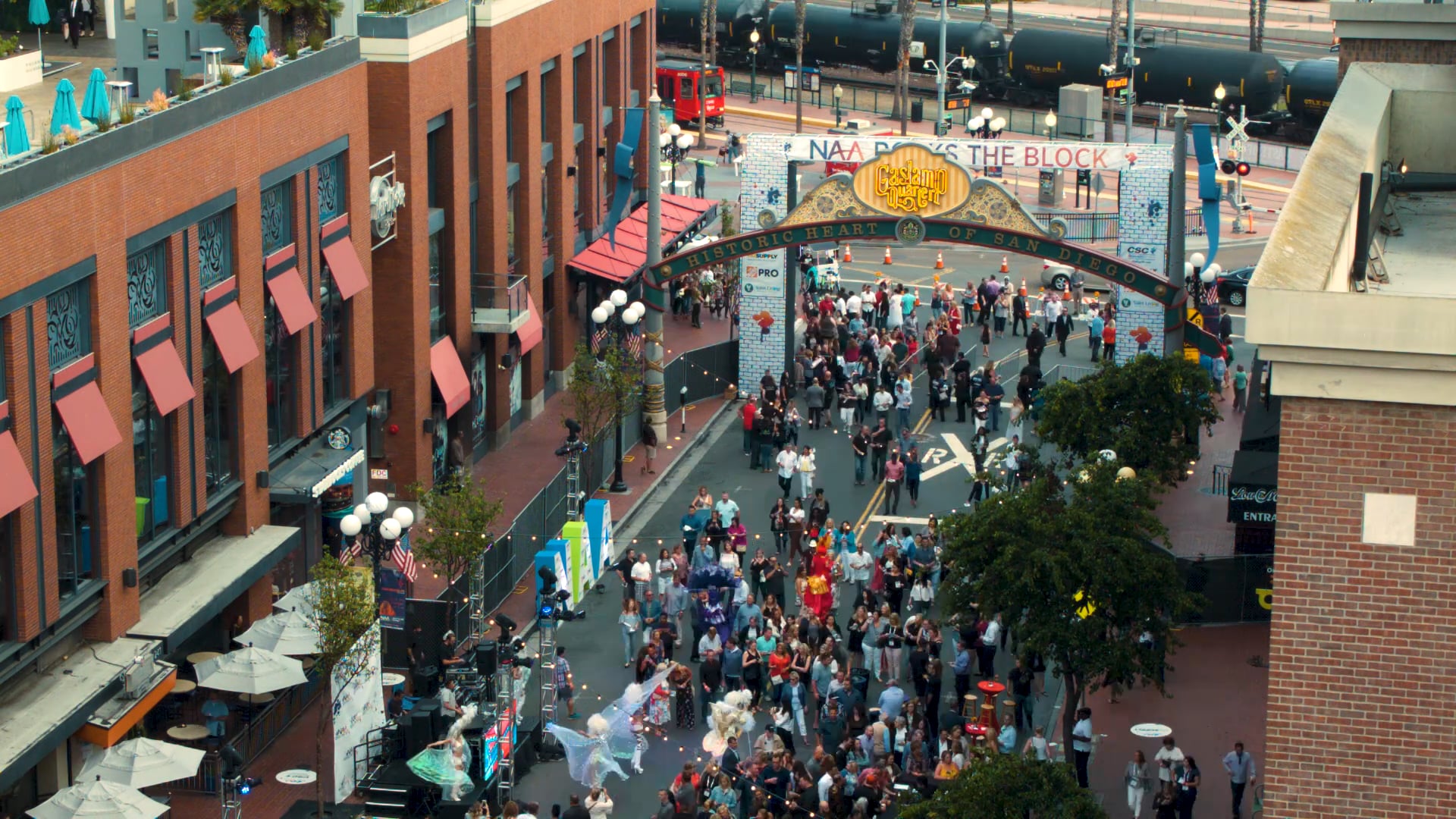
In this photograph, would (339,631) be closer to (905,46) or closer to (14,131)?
(14,131)

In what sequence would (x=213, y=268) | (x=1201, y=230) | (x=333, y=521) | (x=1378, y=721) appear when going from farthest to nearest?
1. (x=1201, y=230)
2. (x=333, y=521)
3. (x=213, y=268)
4. (x=1378, y=721)

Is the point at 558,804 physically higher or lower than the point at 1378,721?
lower

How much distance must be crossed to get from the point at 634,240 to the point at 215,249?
24.3 m

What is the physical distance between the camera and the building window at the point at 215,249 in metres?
34.3

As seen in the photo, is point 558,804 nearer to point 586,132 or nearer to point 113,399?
point 113,399

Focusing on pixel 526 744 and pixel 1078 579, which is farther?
pixel 526 744

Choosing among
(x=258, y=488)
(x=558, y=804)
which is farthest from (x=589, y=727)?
(x=258, y=488)

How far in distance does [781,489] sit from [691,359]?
7.94 m

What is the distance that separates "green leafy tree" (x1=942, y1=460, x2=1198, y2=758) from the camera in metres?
30.7

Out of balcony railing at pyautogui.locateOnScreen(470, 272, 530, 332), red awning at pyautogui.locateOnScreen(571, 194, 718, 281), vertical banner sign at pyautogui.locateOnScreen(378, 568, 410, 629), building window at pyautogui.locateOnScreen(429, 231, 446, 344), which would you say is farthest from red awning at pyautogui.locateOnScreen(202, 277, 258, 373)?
red awning at pyautogui.locateOnScreen(571, 194, 718, 281)

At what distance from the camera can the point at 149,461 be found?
3278cm

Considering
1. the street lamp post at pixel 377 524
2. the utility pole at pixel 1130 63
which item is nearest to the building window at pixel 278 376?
the street lamp post at pixel 377 524

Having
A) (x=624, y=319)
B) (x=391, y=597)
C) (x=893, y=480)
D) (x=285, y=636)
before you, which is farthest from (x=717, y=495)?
(x=285, y=636)

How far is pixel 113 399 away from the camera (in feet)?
103
